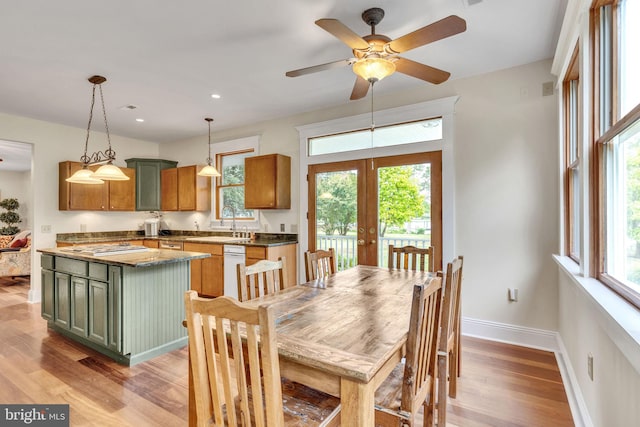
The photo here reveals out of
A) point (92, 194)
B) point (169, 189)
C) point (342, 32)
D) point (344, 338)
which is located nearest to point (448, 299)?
point (344, 338)

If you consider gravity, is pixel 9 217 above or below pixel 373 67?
below

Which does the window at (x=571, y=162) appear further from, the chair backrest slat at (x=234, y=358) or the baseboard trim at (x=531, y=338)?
the chair backrest slat at (x=234, y=358)

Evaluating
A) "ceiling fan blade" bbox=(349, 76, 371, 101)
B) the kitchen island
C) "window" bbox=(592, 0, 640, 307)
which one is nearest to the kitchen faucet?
the kitchen island

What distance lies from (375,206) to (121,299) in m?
2.71

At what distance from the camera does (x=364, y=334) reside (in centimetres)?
138

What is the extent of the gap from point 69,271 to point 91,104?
2129 mm

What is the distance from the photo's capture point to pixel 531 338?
306 cm

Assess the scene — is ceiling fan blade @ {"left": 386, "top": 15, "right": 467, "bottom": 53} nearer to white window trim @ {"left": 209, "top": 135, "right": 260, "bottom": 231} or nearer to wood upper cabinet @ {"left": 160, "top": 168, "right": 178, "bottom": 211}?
white window trim @ {"left": 209, "top": 135, "right": 260, "bottom": 231}

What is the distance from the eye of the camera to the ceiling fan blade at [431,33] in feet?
5.50

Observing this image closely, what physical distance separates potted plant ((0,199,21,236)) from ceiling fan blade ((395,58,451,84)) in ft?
35.6

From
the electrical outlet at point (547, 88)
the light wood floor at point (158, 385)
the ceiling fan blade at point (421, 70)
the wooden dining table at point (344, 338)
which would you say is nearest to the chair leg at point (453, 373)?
the light wood floor at point (158, 385)

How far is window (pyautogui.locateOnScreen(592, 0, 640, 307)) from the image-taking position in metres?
1.44

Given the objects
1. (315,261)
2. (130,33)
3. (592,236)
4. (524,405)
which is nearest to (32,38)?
(130,33)

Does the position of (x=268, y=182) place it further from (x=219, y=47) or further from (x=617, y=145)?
(x=617, y=145)
